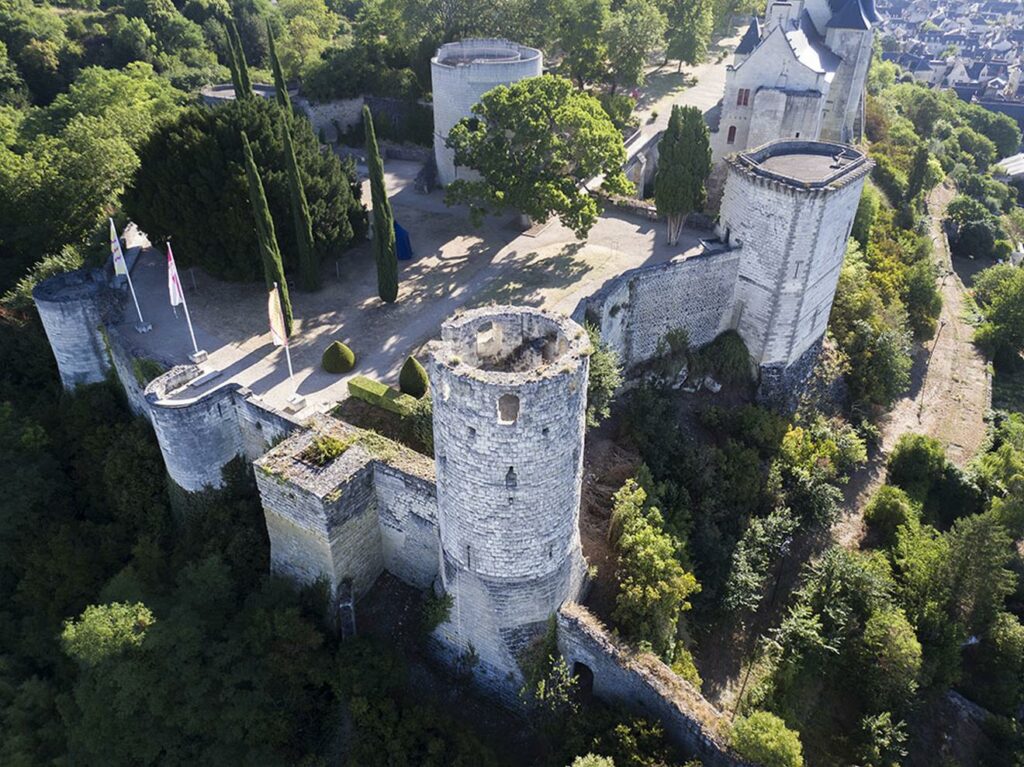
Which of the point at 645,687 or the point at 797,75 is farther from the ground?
the point at 797,75

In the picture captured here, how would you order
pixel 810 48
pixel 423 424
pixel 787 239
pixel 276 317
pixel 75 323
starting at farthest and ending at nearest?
1. pixel 810 48
2. pixel 787 239
3. pixel 75 323
4. pixel 276 317
5. pixel 423 424

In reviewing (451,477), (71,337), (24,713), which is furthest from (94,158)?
(451,477)

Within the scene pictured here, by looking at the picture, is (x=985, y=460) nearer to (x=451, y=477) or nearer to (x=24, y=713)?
(x=451, y=477)

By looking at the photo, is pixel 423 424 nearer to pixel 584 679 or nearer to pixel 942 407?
pixel 584 679

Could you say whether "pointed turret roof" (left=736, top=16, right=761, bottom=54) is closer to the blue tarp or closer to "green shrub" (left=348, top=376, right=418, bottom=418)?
the blue tarp

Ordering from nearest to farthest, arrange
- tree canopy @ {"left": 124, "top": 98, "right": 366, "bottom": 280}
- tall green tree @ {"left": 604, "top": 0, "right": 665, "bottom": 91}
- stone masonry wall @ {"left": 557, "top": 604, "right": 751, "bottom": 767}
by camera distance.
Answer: stone masonry wall @ {"left": 557, "top": 604, "right": 751, "bottom": 767}
tree canopy @ {"left": 124, "top": 98, "right": 366, "bottom": 280}
tall green tree @ {"left": 604, "top": 0, "right": 665, "bottom": 91}

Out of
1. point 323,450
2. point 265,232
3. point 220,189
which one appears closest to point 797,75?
point 265,232

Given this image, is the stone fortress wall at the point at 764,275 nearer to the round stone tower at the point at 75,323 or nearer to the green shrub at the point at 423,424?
the green shrub at the point at 423,424

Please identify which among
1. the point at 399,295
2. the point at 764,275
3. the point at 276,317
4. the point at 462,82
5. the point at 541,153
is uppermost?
the point at 462,82

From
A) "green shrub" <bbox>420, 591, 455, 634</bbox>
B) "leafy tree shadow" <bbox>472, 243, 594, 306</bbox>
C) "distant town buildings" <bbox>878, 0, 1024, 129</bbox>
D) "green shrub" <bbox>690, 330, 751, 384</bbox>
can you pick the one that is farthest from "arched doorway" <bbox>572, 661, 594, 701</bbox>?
"distant town buildings" <bbox>878, 0, 1024, 129</bbox>
